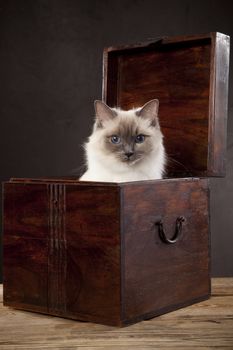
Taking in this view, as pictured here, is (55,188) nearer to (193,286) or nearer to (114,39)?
(193,286)

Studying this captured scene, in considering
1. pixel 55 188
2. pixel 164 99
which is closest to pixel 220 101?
pixel 164 99

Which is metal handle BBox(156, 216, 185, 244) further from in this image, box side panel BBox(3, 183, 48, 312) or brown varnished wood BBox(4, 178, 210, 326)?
box side panel BBox(3, 183, 48, 312)

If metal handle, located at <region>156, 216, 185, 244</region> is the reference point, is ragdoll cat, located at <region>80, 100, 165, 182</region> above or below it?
above

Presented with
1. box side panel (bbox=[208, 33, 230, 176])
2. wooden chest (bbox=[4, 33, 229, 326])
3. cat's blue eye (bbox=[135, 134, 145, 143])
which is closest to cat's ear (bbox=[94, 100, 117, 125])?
cat's blue eye (bbox=[135, 134, 145, 143])

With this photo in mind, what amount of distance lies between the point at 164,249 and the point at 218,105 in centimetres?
63

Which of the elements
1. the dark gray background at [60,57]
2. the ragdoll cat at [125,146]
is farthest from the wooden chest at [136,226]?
the dark gray background at [60,57]

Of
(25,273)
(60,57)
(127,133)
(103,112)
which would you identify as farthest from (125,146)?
(60,57)

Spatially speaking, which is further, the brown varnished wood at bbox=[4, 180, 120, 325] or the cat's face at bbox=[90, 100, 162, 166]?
the cat's face at bbox=[90, 100, 162, 166]

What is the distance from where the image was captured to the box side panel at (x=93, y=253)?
6.34 ft

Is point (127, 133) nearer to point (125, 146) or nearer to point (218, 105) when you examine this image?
point (125, 146)

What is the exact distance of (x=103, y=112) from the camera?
7.34 feet

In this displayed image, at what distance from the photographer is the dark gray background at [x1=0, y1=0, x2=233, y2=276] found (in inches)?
126

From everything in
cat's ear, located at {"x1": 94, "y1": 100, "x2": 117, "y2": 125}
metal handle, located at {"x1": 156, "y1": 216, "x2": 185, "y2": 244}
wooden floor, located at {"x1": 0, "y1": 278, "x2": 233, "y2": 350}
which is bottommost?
wooden floor, located at {"x1": 0, "y1": 278, "x2": 233, "y2": 350}

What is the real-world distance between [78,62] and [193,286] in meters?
1.46
